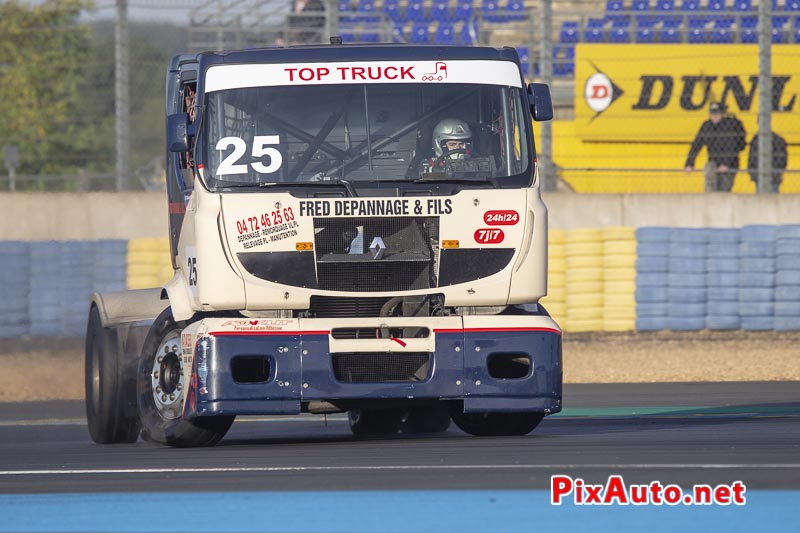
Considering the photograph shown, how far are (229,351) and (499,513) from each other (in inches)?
124


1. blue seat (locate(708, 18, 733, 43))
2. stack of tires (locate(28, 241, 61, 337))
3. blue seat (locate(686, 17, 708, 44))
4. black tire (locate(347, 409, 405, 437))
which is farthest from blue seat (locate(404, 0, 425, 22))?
black tire (locate(347, 409, 405, 437))

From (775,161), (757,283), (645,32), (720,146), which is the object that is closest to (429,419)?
(757,283)

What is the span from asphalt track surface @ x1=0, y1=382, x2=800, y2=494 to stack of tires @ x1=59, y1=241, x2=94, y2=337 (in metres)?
7.05

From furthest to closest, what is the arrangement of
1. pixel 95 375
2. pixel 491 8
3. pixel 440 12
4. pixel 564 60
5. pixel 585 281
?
pixel 491 8 → pixel 440 12 → pixel 564 60 → pixel 585 281 → pixel 95 375

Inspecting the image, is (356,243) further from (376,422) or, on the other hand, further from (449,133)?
(376,422)

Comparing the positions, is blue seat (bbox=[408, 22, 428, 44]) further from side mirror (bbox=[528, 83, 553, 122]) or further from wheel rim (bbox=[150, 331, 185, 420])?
wheel rim (bbox=[150, 331, 185, 420])

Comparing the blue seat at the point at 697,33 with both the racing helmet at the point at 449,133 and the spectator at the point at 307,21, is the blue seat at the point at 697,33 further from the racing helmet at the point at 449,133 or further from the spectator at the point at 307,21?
the racing helmet at the point at 449,133

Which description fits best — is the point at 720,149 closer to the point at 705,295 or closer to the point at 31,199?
the point at 705,295

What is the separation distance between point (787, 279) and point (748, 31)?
7463 millimetres

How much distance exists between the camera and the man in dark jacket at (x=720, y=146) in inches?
823

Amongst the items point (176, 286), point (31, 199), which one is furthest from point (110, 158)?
point (176, 286)

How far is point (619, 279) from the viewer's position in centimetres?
1884

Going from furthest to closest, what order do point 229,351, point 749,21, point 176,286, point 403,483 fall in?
point 749,21 → point 176,286 → point 229,351 → point 403,483

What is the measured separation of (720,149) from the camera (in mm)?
21156
